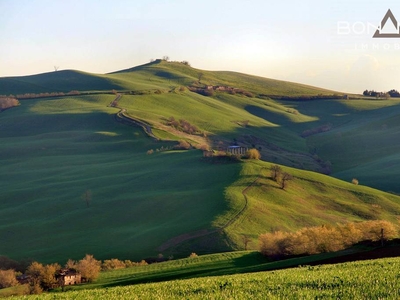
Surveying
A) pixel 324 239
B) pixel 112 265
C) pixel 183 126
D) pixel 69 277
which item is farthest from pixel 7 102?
pixel 324 239

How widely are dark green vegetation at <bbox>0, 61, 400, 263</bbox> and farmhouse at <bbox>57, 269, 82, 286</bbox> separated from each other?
14402mm

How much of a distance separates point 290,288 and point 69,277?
→ 2960cm

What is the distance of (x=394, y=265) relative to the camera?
28.0 meters

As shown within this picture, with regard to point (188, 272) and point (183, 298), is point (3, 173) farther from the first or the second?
point (183, 298)

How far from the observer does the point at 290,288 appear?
23688 mm

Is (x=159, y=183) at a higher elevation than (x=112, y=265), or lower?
higher

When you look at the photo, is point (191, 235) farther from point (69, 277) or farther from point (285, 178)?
point (285, 178)

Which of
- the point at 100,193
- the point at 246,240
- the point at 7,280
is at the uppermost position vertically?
the point at 100,193

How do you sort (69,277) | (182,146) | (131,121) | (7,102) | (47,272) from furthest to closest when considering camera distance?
(7,102), (131,121), (182,146), (69,277), (47,272)

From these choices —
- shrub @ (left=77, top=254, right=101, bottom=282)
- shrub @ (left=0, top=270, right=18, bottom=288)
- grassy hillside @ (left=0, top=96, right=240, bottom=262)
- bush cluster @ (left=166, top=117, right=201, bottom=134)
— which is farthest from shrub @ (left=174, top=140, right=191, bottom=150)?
shrub @ (left=77, top=254, right=101, bottom=282)

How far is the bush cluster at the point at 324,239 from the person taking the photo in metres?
49.1

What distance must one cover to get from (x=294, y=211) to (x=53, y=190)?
118 feet

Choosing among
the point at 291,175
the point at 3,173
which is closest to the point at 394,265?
the point at 291,175

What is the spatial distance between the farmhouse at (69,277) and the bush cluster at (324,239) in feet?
50.9
